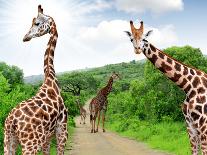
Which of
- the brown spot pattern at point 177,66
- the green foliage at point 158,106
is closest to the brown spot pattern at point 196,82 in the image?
the brown spot pattern at point 177,66

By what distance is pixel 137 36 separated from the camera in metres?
9.16

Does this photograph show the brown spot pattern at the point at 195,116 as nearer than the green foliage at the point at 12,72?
Yes

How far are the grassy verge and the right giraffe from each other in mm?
7303

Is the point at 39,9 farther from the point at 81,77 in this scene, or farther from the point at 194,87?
the point at 81,77

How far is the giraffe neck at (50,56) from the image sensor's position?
9.78 m

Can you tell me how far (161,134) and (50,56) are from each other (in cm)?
1413

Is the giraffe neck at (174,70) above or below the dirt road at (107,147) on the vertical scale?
above

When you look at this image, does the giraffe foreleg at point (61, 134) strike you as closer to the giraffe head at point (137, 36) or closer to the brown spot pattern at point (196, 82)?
the giraffe head at point (137, 36)

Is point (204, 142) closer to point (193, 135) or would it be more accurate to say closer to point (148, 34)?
point (193, 135)

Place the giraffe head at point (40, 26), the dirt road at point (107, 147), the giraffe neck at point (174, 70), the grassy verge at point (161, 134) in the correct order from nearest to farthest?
the giraffe neck at point (174, 70)
the giraffe head at point (40, 26)
the dirt road at point (107, 147)
the grassy verge at point (161, 134)

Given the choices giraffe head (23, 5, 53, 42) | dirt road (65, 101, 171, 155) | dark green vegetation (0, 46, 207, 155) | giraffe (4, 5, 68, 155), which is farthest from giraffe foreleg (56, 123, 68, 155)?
dirt road (65, 101, 171, 155)

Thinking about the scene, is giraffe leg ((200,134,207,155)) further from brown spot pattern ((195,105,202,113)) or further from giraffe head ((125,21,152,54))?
giraffe head ((125,21,152,54))

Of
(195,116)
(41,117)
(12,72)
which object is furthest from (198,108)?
(12,72)

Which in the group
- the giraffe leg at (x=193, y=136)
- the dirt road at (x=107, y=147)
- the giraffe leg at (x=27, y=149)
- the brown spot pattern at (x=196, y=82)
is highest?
the brown spot pattern at (x=196, y=82)
